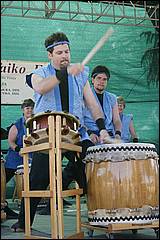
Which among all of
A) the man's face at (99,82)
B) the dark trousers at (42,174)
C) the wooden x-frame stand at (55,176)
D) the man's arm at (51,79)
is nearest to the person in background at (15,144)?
the man's face at (99,82)

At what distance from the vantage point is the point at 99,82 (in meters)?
4.89

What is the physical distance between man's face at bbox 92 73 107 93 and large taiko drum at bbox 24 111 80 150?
1.75 m

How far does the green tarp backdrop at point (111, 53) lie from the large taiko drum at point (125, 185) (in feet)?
13.4

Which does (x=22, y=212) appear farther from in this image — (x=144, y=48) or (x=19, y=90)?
(x=144, y=48)

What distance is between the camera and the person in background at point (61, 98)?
128 inches

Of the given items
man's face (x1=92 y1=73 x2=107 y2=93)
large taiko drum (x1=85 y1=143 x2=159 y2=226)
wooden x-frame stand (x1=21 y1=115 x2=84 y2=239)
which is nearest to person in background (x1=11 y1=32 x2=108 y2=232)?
large taiko drum (x1=85 y1=143 x2=159 y2=226)

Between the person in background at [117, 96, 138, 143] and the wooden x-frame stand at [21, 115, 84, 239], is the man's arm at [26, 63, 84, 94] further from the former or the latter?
the person in background at [117, 96, 138, 143]

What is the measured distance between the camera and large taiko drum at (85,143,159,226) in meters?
3.01

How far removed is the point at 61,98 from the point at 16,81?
378cm

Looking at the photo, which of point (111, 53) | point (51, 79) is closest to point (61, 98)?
point (51, 79)

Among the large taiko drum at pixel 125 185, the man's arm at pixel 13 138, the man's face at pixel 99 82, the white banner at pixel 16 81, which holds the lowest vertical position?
the large taiko drum at pixel 125 185

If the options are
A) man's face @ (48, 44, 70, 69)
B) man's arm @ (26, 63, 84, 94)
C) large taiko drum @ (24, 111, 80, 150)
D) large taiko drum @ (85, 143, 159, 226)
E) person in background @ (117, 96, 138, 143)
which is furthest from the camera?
person in background @ (117, 96, 138, 143)

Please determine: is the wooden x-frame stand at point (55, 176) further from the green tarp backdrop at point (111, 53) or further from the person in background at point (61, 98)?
the green tarp backdrop at point (111, 53)

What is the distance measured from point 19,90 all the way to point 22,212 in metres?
4.06
